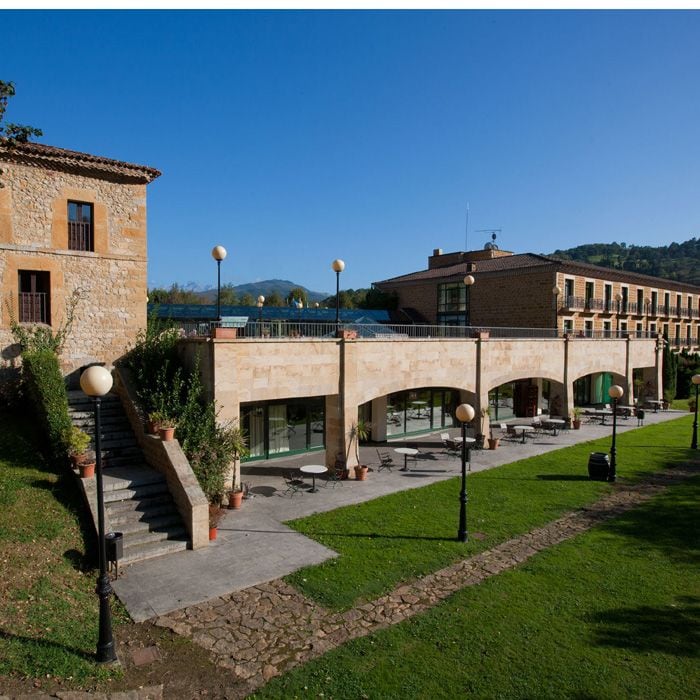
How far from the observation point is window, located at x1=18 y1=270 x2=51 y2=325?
16.9 meters

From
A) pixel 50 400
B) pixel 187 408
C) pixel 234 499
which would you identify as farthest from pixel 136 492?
pixel 50 400

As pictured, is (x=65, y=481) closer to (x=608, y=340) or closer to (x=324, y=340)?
(x=324, y=340)

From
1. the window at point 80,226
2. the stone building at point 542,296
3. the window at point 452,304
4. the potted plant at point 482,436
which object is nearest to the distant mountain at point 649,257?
the stone building at point 542,296

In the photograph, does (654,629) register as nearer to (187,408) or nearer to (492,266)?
(187,408)

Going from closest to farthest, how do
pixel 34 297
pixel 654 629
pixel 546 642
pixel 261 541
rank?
pixel 546 642 < pixel 654 629 < pixel 261 541 < pixel 34 297

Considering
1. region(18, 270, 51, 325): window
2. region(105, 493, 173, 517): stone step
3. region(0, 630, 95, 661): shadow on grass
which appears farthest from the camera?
region(18, 270, 51, 325): window

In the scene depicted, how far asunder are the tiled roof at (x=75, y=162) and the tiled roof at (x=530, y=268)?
24.2m

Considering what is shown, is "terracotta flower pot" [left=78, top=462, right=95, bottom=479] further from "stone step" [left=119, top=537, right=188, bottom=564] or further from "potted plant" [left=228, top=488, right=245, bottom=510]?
"potted plant" [left=228, top=488, right=245, bottom=510]

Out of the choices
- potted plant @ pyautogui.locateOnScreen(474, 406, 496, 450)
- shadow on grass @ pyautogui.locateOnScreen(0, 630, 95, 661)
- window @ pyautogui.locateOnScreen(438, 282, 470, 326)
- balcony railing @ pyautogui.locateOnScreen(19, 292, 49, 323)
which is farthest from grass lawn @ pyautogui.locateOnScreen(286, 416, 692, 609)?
window @ pyautogui.locateOnScreen(438, 282, 470, 326)

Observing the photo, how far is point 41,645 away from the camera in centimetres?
714

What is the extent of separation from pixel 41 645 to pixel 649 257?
18011 centimetres

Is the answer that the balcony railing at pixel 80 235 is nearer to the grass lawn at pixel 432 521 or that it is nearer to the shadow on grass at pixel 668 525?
the grass lawn at pixel 432 521

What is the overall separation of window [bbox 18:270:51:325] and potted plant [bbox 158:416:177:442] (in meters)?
7.75

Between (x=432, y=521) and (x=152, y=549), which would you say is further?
(x=432, y=521)
